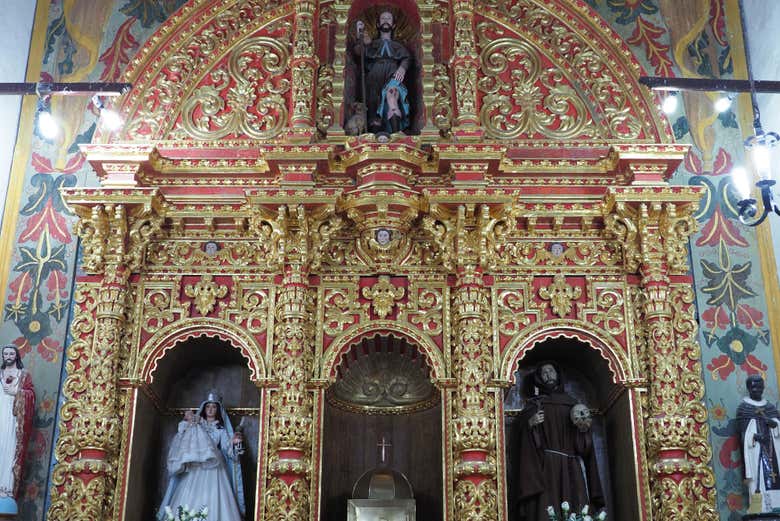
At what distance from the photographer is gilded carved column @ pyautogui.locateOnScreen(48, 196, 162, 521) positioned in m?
10.8

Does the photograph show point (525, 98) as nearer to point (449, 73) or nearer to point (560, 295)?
point (449, 73)

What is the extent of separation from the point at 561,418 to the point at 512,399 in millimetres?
931

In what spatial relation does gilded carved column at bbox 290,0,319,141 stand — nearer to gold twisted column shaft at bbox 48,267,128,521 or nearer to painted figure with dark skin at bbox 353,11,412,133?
painted figure with dark skin at bbox 353,11,412,133

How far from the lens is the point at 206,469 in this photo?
11586 mm

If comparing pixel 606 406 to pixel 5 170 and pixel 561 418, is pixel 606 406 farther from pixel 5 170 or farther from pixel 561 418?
pixel 5 170

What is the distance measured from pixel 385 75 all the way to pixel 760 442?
6194 mm

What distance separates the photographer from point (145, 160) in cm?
1188

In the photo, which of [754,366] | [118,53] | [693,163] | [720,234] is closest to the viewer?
[754,366]

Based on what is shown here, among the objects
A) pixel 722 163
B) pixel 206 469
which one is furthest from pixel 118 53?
pixel 722 163

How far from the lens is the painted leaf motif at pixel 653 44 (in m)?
13.2

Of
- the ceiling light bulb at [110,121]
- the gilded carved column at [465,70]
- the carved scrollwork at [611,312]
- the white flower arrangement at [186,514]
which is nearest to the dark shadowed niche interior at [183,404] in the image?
the white flower arrangement at [186,514]

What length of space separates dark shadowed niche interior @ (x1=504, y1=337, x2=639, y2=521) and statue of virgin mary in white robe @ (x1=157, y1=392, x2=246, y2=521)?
3.13 meters

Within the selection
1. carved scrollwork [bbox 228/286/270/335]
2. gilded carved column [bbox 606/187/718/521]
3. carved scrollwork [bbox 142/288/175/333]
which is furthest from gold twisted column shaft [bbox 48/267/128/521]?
gilded carved column [bbox 606/187/718/521]

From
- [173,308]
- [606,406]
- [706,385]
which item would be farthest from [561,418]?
[173,308]
